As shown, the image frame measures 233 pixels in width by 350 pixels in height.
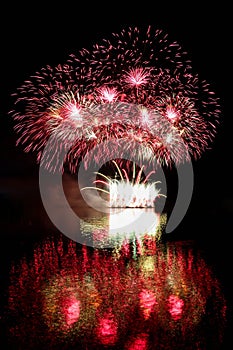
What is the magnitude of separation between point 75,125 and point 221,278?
1561cm

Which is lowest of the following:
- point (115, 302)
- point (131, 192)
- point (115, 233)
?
point (115, 302)

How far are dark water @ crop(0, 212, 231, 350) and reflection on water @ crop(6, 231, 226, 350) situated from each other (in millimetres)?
14

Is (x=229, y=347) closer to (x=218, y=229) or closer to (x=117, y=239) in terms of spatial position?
(x=117, y=239)

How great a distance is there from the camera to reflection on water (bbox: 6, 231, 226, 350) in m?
7.17

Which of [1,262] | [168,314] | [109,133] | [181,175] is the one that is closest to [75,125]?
[109,133]

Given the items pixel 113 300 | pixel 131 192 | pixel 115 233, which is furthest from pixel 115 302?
pixel 131 192

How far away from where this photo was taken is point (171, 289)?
1045cm

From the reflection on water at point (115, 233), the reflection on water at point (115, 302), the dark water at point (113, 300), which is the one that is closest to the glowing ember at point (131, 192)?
the reflection on water at point (115, 233)

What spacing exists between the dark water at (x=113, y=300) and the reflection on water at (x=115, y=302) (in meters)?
0.01

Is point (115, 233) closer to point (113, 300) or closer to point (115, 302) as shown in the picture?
point (113, 300)

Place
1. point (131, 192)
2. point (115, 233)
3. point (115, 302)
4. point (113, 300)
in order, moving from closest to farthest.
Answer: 1. point (115, 302)
2. point (113, 300)
3. point (115, 233)
4. point (131, 192)

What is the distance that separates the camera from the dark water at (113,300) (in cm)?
718

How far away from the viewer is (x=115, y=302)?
939cm

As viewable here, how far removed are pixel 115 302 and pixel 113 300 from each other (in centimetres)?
17
